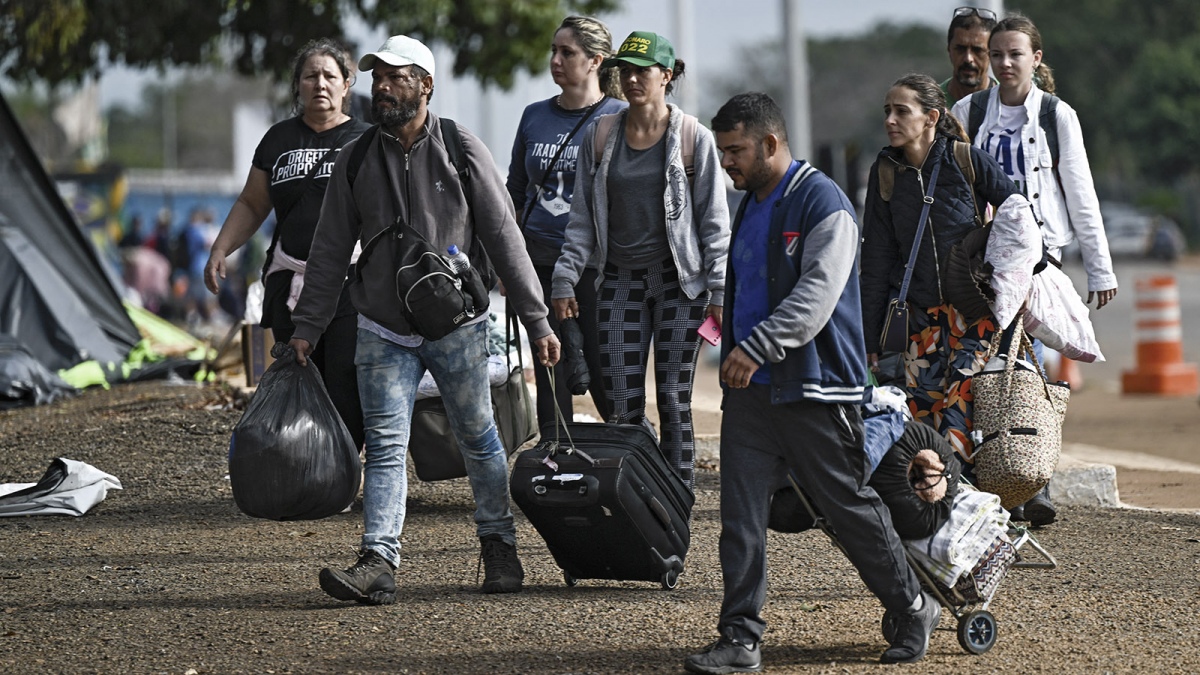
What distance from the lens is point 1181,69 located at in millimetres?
55500

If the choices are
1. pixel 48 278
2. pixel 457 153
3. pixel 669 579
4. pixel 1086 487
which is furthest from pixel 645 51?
pixel 48 278

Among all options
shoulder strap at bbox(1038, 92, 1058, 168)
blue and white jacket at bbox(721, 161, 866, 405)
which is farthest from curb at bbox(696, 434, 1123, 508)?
blue and white jacket at bbox(721, 161, 866, 405)

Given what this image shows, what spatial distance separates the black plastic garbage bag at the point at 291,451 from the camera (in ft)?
17.3

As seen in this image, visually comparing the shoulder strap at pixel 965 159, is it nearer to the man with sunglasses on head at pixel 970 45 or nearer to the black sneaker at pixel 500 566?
the man with sunglasses on head at pixel 970 45

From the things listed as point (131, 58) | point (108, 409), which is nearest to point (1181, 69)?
point (131, 58)

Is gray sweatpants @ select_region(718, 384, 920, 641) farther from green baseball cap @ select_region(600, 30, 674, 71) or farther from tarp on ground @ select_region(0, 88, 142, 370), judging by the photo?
tarp on ground @ select_region(0, 88, 142, 370)

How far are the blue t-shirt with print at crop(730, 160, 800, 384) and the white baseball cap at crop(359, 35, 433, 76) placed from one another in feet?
4.29

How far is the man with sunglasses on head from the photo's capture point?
6988 mm

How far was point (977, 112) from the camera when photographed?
6.68 metres

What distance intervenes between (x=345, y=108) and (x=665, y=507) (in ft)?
8.23

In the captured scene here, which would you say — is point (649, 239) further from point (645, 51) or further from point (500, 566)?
point (500, 566)

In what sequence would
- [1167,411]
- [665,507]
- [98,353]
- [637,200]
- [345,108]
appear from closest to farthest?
1. [665,507]
2. [637,200]
3. [345,108]
4. [98,353]
5. [1167,411]

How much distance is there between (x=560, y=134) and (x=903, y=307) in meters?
1.52

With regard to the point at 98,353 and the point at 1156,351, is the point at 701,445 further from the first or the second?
the point at 1156,351
